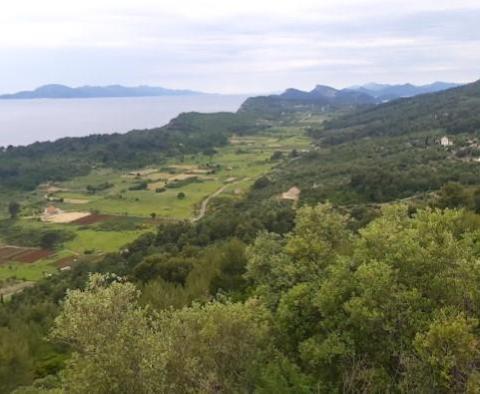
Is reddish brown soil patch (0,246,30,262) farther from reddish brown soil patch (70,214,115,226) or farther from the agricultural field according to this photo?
reddish brown soil patch (70,214,115,226)

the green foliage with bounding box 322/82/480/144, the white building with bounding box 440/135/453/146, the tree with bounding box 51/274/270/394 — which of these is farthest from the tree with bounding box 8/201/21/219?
the tree with bounding box 51/274/270/394

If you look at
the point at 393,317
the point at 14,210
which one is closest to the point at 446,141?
the point at 14,210

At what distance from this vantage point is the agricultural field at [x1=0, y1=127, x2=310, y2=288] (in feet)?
295

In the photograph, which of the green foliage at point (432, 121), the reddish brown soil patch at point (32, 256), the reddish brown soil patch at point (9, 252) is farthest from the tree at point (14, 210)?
the green foliage at point (432, 121)

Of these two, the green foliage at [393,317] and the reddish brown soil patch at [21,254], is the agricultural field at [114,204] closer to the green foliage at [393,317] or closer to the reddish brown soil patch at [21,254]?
the reddish brown soil patch at [21,254]

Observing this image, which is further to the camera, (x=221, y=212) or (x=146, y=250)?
(x=221, y=212)

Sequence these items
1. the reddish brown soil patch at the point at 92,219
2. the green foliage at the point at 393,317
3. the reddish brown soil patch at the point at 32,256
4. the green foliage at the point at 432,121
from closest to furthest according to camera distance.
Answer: the green foliage at the point at 393,317
the reddish brown soil patch at the point at 32,256
the reddish brown soil patch at the point at 92,219
the green foliage at the point at 432,121

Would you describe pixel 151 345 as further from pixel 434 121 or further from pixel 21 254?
pixel 434 121

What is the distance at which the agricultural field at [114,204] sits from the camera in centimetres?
8981

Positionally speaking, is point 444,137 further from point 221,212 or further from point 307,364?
point 307,364

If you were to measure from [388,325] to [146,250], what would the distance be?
62867 millimetres

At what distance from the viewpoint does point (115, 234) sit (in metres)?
97.8

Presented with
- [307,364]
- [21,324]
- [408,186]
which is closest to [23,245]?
[21,324]

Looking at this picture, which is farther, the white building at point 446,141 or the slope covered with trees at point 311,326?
the white building at point 446,141
